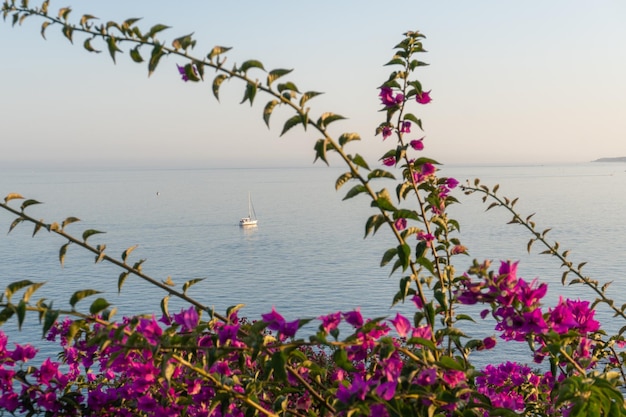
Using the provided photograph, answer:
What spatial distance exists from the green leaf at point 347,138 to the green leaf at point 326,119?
0.08 metres

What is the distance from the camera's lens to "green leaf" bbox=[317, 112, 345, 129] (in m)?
2.56

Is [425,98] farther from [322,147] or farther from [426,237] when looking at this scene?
[322,147]

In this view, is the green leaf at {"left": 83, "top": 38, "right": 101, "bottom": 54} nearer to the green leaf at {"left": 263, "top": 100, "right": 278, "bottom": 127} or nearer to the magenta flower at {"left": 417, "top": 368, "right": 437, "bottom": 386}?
the green leaf at {"left": 263, "top": 100, "right": 278, "bottom": 127}

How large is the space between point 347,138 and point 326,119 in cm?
11

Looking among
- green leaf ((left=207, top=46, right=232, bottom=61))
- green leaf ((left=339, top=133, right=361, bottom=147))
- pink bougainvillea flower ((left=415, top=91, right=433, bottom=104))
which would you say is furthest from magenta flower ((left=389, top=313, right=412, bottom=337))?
pink bougainvillea flower ((left=415, top=91, right=433, bottom=104))

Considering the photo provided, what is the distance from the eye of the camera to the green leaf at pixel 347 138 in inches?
102

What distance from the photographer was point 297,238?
58.5m

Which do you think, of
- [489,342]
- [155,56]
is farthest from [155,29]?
[489,342]

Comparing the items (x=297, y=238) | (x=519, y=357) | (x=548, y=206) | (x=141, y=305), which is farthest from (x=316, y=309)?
(x=548, y=206)

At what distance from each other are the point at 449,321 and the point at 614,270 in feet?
126

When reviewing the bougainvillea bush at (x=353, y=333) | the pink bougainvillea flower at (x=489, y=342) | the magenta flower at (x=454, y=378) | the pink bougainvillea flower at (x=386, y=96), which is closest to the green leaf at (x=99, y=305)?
the bougainvillea bush at (x=353, y=333)

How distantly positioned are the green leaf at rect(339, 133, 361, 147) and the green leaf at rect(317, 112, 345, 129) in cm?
8

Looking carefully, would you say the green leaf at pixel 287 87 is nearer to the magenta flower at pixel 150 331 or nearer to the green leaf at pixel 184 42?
the green leaf at pixel 184 42

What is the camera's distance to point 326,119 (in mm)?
2570
